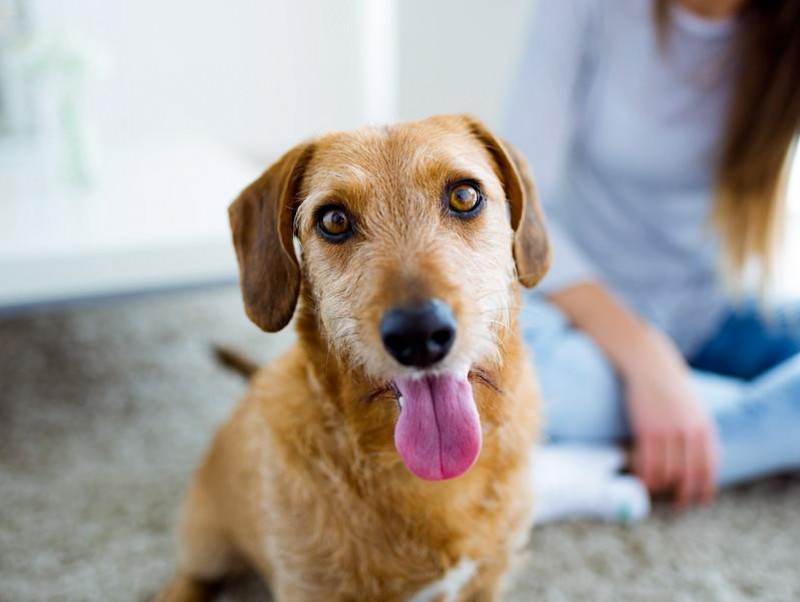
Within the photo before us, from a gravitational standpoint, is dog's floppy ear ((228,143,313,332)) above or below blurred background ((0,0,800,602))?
above

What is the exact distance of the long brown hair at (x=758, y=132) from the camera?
1.44 metres

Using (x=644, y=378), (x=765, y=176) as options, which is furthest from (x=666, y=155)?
(x=644, y=378)

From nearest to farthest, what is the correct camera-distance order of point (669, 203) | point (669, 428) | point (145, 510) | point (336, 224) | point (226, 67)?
1. point (336, 224)
2. point (669, 428)
3. point (145, 510)
4. point (669, 203)
5. point (226, 67)

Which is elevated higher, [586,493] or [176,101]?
[176,101]

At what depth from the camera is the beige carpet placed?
1359 mm

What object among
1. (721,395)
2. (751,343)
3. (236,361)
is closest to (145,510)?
(236,361)

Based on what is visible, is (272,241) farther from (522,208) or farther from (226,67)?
(226,67)

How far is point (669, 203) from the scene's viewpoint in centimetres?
168

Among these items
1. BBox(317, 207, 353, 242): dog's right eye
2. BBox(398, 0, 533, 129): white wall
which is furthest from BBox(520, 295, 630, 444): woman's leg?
BBox(398, 0, 533, 129): white wall

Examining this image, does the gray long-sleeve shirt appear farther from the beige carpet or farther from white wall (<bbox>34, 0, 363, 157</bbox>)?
white wall (<bbox>34, 0, 363, 157</bbox>)

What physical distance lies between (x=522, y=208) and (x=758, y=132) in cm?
82

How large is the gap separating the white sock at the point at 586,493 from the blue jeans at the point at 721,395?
99 mm

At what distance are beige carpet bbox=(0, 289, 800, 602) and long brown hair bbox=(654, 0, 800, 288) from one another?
59 cm

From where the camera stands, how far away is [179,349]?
2254 mm
